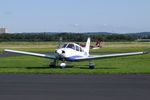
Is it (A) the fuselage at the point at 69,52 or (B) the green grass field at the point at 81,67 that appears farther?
(A) the fuselage at the point at 69,52

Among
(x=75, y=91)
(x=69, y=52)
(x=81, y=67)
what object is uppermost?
(x=69, y=52)

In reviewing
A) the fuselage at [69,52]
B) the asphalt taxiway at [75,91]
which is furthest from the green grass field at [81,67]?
the asphalt taxiway at [75,91]

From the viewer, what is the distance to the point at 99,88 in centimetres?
1728

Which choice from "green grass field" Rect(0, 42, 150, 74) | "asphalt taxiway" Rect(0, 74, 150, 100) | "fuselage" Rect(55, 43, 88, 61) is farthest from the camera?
"fuselage" Rect(55, 43, 88, 61)

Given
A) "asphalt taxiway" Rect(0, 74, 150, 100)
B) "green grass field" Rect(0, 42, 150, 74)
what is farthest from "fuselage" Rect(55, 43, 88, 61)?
"asphalt taxiway" Rect(0, 74, 150, 100)

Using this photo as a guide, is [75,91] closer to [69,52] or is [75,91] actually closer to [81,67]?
[81,67]

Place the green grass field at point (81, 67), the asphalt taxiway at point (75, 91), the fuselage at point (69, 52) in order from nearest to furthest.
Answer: the asphalt taxiway at point (75, 91), the green grass field at point (81, 67), the fuselage at point (69, 52)

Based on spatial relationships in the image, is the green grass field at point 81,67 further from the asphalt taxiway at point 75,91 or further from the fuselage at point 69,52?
the asphalt taxiway at point 75,91

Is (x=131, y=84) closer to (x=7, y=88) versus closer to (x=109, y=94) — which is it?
(x=109, y=94)

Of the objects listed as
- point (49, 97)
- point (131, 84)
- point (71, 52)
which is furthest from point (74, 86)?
point (71, 52)

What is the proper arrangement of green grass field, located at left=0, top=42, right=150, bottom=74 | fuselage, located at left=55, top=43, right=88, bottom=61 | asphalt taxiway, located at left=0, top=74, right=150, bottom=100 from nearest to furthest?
asphalt taxiway, located at left=0, top=74, right=150, bottom=100, green grass field, located at left=0, top=42, right=150, bottom=74, fuselage, located at left=55, top=43, right=88, bottom=61

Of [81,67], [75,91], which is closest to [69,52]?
[81,67]

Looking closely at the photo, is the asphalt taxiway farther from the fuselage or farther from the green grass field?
the fuselage

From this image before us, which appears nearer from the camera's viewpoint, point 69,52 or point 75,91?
point 75,91
